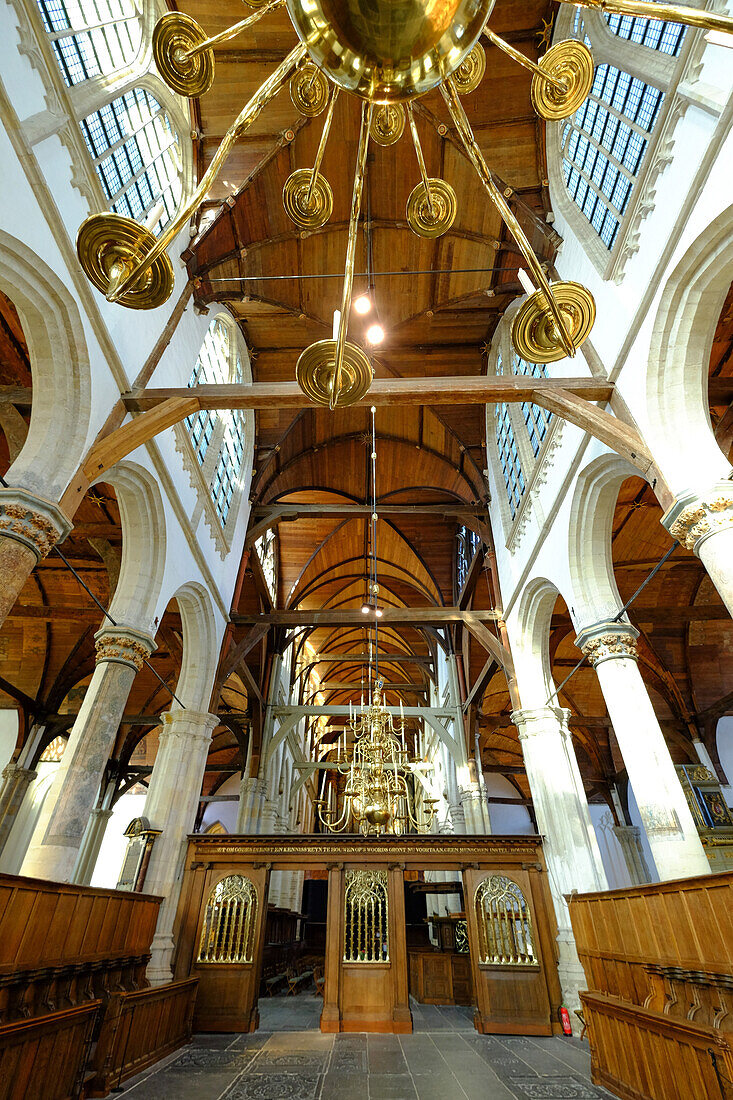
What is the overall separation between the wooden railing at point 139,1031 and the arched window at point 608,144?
33.8 feet

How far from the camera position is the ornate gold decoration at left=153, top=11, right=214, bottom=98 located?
2932 millimetres

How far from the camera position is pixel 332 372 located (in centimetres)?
360

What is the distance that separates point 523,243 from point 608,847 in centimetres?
2386

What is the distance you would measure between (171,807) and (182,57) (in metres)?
9.44

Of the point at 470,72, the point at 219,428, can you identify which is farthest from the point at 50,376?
the point at 219,428

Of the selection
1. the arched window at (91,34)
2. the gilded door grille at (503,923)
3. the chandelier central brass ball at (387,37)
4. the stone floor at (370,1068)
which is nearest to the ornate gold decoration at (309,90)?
the chandelier central brass ball at (387,37)

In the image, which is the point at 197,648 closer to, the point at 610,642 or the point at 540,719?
the point at 540,719

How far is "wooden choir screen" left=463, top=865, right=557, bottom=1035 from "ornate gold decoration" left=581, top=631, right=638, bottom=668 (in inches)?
161

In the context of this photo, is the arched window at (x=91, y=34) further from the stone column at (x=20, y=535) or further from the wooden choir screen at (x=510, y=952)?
the wooden choir screen at (x=510, y=952)

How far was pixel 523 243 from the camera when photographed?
106 inches

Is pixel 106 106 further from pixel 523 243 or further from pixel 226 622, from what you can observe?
pixel 226 622

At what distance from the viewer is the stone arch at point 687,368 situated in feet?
17.7

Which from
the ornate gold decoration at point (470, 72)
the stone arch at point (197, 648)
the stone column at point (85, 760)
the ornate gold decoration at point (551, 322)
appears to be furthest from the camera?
the stone arch at point (197, 648)

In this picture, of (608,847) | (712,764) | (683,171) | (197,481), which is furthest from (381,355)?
(608,847)
